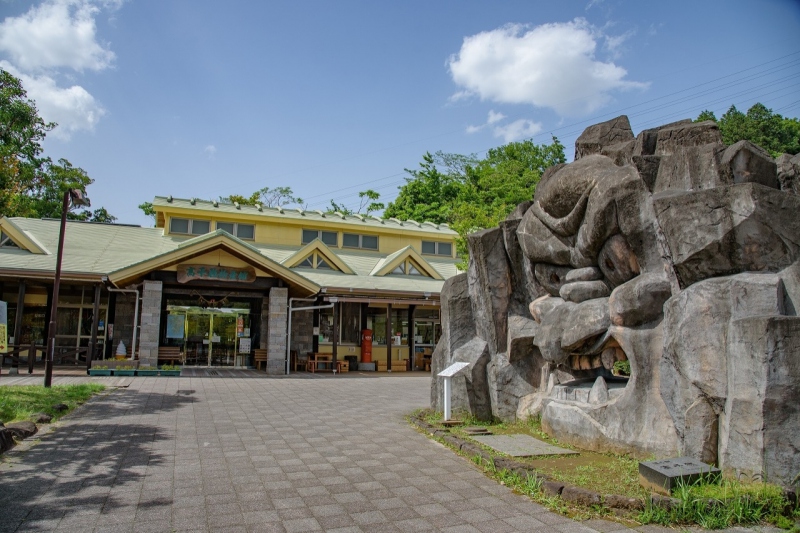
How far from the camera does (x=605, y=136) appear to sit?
7.68m

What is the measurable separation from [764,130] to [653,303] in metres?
35.2

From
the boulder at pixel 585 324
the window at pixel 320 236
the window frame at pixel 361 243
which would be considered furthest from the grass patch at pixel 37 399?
the window frame at pixel 361 243

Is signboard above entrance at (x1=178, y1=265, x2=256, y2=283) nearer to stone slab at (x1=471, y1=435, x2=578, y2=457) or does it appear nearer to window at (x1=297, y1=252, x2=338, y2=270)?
window at (x1=297, y1=252, x2=338, y2=270)

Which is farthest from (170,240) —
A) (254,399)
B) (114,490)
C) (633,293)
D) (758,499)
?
(758,499)

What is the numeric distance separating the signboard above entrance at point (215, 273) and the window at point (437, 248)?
1086 centimetres

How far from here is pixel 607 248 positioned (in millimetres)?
6363

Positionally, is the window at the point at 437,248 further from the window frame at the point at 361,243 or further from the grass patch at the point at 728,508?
the grass patch at the point at 728,508

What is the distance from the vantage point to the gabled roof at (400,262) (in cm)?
2231

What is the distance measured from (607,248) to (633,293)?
2.36ft

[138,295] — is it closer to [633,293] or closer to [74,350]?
[74,350]

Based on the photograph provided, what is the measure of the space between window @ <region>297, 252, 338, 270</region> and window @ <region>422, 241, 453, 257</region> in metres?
6.49

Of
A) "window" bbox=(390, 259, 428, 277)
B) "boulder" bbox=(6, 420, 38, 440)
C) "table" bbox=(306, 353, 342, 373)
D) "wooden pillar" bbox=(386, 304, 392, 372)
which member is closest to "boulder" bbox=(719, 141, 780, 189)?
"boulder" bbox=(6, 420, 38, 440)

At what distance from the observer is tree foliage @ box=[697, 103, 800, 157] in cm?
3281

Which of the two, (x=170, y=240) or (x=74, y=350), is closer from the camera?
(x=74, y=350)
